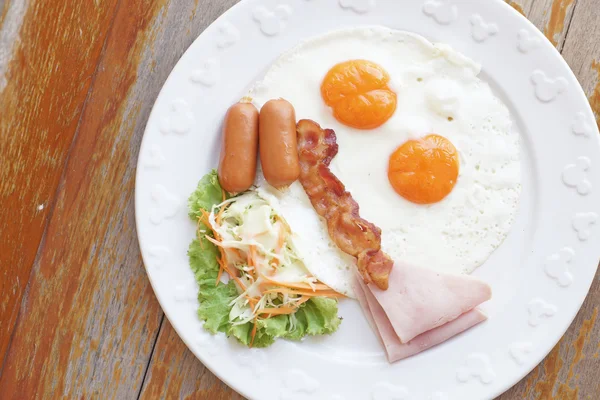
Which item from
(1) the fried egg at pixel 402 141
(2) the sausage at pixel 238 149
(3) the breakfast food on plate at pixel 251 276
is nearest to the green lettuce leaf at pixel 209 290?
(3) the breakfast food on plate at pixel 251 276

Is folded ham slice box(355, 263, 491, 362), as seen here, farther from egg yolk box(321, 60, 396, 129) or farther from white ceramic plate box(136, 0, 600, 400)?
egg yolk box(321, 60, 396, 129)

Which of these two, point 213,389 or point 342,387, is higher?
point 342,387

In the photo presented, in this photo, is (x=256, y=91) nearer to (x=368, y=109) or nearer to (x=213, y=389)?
(x=368, y=109)

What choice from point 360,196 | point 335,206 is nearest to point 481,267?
point 360,196

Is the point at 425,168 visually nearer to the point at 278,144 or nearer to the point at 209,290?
the point at 278,144

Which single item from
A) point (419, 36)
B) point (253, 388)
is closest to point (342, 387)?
point (253, 388)

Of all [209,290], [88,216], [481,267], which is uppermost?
[481,267]
